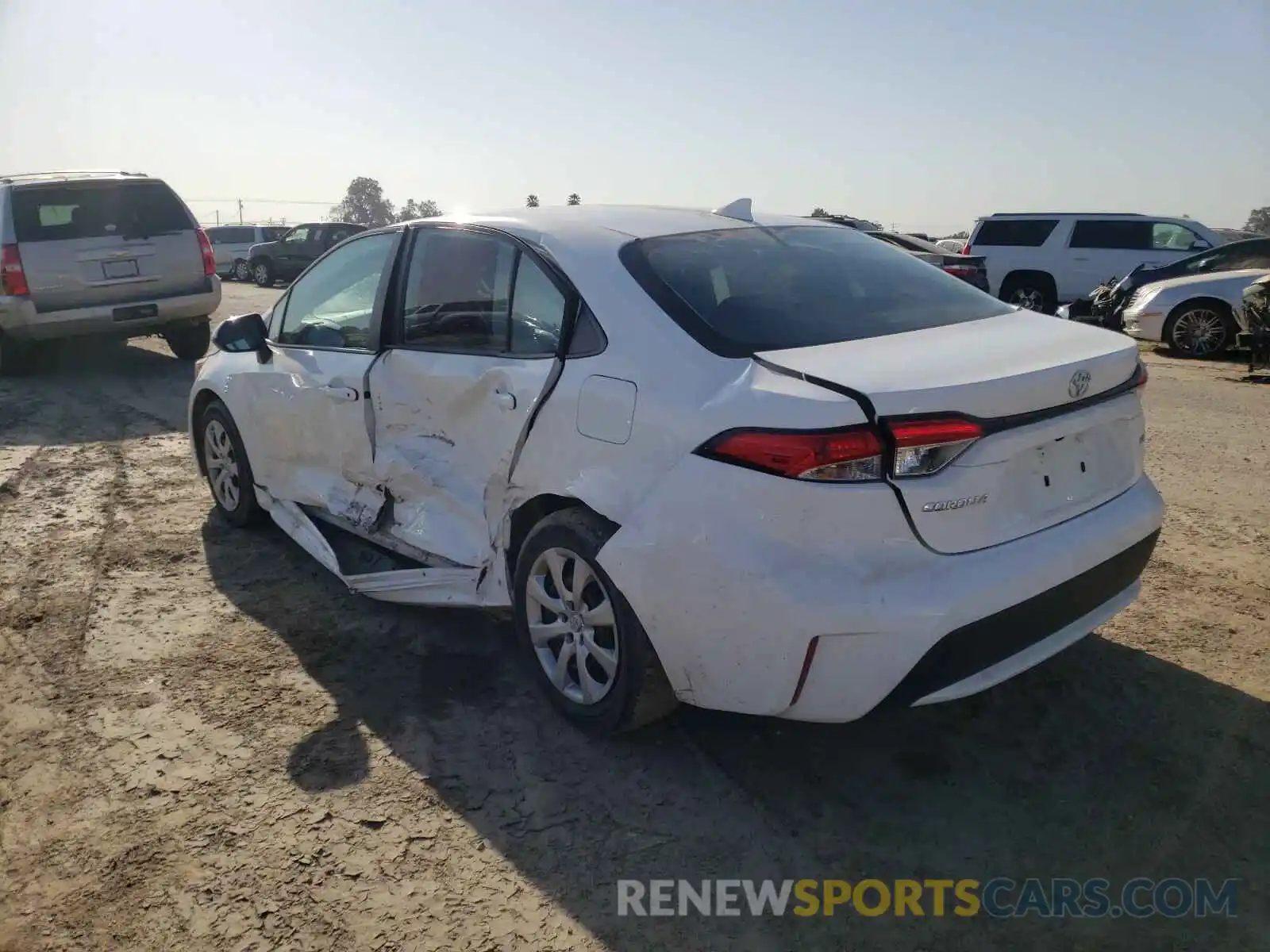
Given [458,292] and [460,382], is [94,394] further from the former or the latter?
[460,382]

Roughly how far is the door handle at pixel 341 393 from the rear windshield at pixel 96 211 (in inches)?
278

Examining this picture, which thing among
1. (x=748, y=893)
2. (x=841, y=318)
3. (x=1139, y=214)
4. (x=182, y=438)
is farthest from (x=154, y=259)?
(x=1139, y=214)

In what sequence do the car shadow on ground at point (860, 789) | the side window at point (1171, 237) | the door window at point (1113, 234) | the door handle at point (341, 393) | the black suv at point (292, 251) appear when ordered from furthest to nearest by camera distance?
the black suv at point (292, 251)
the door window at point (1113, 234)
the side window at point (1171, 237)
the door handle at point (341, 393)
the car shadow on ground at point (860, 789)

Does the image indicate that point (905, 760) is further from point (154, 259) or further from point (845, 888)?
point (154, 259)

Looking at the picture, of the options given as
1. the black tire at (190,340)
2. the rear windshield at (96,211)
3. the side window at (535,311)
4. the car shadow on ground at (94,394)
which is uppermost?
the rear windshield at (96,211)

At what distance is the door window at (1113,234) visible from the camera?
51.8 ft

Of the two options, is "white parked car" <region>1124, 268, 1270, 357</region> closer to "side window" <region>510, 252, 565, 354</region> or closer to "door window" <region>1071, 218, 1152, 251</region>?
"door window" <region>1071, 218, 1152, 251</region>

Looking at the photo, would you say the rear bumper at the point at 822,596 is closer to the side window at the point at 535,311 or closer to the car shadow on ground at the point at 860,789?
the car shadow on ground at the point at 860,789

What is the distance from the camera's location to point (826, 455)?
2459 millimetres

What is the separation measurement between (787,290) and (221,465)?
135 inches

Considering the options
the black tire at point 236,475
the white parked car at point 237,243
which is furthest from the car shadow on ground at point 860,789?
the white parked car at point 237,243

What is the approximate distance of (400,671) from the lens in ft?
12.2

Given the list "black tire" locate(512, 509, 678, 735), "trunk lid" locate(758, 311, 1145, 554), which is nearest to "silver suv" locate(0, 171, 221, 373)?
"black tire" locate(512, 509, 678, 735)

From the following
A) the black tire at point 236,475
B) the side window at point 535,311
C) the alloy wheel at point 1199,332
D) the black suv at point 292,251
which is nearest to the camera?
the side window at point 535,311
